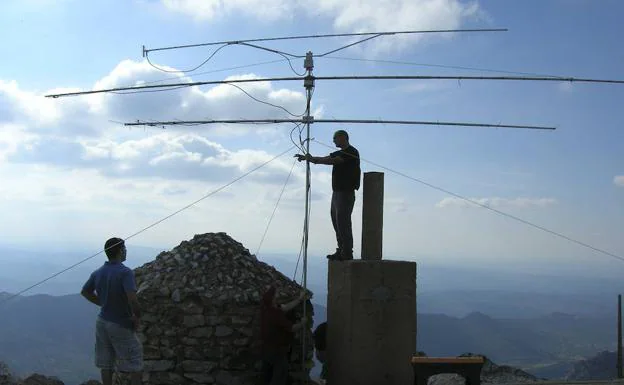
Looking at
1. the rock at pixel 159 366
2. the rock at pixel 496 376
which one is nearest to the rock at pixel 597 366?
the rock at pixel 496 376

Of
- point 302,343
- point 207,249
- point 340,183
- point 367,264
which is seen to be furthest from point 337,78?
point 302,343

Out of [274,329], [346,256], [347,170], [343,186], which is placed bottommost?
[274,329]

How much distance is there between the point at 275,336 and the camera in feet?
27.4

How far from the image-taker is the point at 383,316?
8930 mm

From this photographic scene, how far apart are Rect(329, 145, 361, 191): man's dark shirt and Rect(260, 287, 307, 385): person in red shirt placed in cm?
198

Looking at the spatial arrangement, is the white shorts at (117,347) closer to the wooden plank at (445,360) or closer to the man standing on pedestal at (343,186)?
the man standing on pedestal at (343,186)

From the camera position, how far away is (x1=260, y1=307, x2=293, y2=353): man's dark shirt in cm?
832

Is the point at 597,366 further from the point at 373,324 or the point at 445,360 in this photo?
the point at 373,324

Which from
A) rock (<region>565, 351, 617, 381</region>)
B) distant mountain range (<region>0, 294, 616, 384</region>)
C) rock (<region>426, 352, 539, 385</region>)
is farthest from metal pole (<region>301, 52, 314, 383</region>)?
distant mountain range (<region>0, 294, 616, 384</region>)

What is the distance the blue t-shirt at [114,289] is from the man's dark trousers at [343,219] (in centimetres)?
348

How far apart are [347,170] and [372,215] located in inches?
33.2

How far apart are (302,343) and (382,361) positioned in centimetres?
124

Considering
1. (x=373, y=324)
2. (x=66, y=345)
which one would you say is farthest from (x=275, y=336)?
(x=66, y=345)

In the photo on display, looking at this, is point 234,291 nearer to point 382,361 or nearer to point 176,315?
point 176,315
